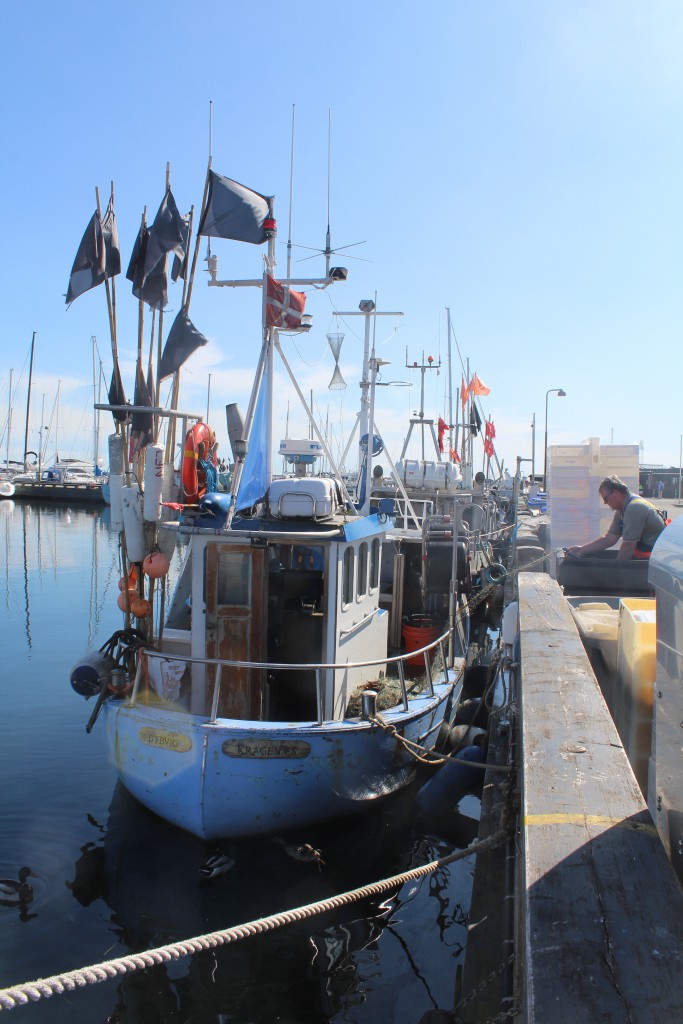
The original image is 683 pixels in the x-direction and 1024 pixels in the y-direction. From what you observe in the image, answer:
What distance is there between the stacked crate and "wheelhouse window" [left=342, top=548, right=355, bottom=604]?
519 centimetres

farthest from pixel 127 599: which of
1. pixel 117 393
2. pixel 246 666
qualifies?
pixel 117 393

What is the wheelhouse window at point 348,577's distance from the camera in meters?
8.51

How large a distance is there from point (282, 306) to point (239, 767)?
5.25m

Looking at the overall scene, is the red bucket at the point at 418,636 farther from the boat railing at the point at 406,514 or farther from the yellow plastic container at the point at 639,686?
the yellow plastic container at the point at 639,686

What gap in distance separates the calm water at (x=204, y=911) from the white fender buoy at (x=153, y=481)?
3427 millimetres

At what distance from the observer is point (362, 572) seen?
30.6ft

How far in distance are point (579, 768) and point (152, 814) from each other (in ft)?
20.1

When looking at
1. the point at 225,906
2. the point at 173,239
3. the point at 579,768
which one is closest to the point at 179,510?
the point at 173,239

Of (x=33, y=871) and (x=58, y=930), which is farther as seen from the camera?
(x=33, y=871)

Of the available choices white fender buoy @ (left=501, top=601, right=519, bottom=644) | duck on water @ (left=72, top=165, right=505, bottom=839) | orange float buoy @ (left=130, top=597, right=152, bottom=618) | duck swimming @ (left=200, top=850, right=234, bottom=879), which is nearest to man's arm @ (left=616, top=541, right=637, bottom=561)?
white fender buoy @ (left=501, top=601, right=519, bottom=644)

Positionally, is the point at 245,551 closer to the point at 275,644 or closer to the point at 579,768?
the point at 275,644

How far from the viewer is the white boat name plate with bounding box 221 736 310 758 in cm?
685

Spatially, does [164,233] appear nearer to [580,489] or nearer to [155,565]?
[155,565]

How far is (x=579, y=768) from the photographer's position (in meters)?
3.09
